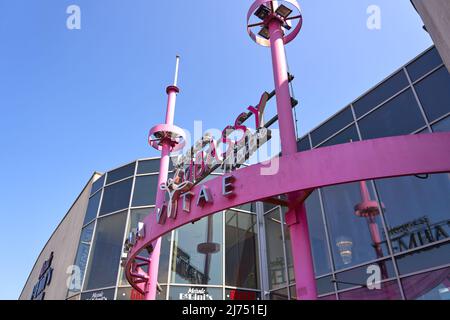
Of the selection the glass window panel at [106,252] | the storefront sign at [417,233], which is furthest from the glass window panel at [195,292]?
the storefront sign at [417,233]

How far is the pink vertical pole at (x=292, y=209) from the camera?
20.5 feet

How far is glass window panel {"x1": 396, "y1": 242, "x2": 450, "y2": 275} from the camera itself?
8.92m

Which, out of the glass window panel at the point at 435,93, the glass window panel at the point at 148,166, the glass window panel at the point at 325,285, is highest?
the glass window panel at the point at 148,166

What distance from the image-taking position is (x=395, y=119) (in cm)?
1150

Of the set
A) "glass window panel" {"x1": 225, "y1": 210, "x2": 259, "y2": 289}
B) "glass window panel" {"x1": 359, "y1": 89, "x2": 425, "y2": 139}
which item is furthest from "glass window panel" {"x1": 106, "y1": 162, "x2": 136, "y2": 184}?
"glass window panel" {"x1": 359, "y1": 89, "x2": 425, "y2": 139}

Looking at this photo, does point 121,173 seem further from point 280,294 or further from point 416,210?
point 416,210

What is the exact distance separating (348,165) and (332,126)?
838 centimetres

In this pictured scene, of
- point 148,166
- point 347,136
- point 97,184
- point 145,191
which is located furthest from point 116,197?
point 347,136

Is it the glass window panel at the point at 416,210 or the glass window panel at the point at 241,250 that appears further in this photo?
the glass window panel at the point at 241,250

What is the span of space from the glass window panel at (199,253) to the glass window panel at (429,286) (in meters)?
7.32

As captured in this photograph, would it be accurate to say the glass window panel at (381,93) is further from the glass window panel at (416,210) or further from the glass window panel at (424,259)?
the glass window panel at (424,259)

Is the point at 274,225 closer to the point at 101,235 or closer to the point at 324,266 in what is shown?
the point at 324,266
